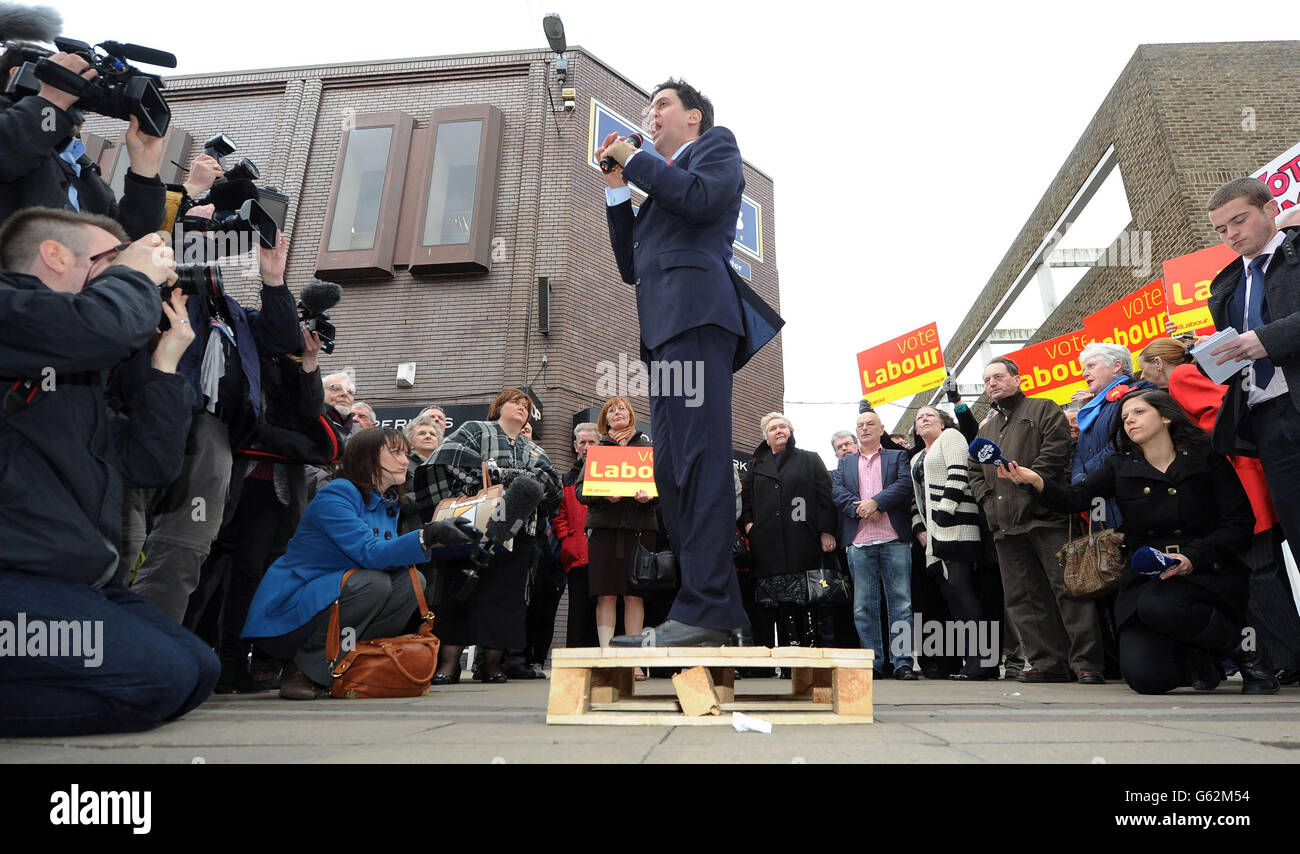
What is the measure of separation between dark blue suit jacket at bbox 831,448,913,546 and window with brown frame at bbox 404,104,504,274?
757cm

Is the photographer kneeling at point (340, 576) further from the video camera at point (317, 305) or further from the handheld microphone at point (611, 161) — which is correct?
the handheld microphone at point (611, 161)

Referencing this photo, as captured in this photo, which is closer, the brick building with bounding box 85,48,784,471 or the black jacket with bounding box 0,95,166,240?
the black jacket with bounding box 0,95,166,240

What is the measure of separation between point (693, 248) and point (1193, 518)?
271 cm

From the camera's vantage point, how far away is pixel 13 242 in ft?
7.43

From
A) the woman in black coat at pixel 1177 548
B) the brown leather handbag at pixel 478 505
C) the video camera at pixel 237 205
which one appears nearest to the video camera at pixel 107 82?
the video camera at pixel 237 205

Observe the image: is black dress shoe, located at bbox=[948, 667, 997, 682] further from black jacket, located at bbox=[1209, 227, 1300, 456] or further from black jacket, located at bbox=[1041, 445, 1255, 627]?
black jacket, located at bbox=[1209, 227, 1300, 456]

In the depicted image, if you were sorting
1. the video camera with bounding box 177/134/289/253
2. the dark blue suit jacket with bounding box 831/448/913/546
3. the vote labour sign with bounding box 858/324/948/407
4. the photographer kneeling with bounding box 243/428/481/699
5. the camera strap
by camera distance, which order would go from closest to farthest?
the camera strap, the video camera with bounding box 177/134/289/253, the photographer kneeling with bounding box 243/428/481/699, the dark blue suit jacket with bounding box 831/448/913/546, the vote labour sign with bounding box 858/324/948/407

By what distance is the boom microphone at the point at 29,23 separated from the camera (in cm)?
320

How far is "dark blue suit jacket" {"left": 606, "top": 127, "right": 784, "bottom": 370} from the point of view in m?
2.65

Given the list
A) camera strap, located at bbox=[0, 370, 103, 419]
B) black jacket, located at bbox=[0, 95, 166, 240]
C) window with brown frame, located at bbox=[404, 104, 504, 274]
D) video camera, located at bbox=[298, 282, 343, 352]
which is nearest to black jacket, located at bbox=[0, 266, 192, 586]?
camera strap, located at bbox=[0, 370, 103, 419]

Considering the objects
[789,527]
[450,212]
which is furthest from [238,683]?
[450,212]

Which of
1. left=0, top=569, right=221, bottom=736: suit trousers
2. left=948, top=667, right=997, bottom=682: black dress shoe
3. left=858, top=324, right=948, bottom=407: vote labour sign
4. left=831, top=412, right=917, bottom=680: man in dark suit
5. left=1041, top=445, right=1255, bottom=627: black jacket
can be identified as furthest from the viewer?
left=858, top=324, right=948, bottom=407: vote labour sign
